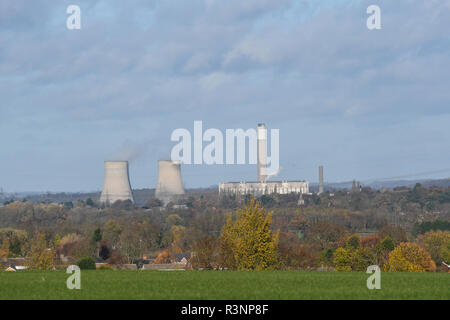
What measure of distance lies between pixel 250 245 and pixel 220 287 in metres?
10.4

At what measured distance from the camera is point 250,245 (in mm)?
25812

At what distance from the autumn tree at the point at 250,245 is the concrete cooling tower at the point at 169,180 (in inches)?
2634

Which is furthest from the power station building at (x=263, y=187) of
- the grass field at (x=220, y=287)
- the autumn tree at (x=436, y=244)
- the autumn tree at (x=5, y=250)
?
the grass field at (x=220, y=287)

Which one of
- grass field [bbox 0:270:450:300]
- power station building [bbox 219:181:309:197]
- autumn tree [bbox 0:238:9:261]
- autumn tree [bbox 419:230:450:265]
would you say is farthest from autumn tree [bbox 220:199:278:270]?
power station building [bbox 219:181:309:197]

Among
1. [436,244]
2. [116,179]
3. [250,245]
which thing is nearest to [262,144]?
[116,179]

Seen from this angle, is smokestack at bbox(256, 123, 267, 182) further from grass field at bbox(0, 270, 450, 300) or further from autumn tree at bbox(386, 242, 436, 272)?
grass field at bbox(0, 270, 450, 300)

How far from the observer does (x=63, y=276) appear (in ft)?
60.4

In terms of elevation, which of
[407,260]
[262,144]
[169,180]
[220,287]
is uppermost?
[262,144]

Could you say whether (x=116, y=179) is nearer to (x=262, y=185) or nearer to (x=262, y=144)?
(x=262, y=144)

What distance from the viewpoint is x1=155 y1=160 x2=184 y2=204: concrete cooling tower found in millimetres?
94250

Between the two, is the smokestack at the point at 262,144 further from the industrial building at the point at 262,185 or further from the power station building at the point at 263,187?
the power station building at the point at 263,187

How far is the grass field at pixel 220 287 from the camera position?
1398 cm
